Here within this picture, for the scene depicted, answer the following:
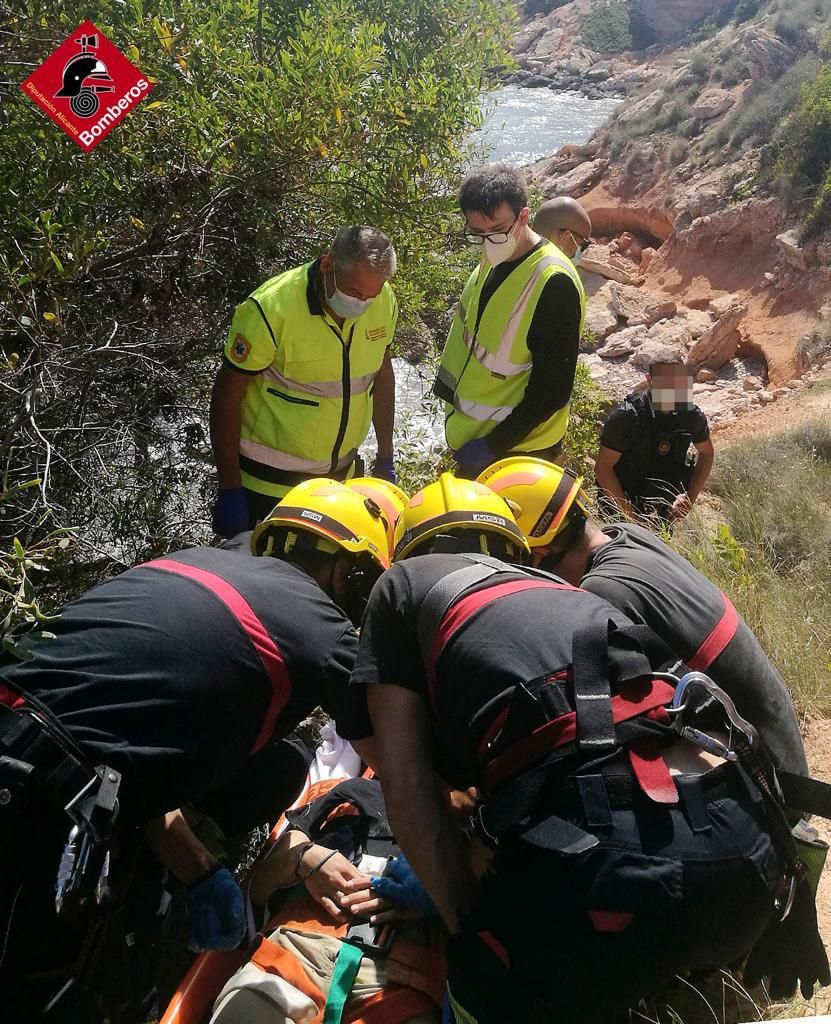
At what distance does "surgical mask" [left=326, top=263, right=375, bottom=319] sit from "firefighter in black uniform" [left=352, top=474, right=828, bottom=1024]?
1.69 metres

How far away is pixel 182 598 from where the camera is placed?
1799 mm

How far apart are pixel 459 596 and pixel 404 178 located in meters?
2.95

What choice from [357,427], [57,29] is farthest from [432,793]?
[57,29]

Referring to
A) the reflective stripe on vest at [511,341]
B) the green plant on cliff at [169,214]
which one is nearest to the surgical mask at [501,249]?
the reflective stripe on vest at [511,341]

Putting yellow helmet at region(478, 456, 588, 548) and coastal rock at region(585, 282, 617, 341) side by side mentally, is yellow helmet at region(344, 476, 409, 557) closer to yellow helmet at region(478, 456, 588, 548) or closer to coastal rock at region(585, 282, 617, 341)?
yellow helmet at region(478, 456, 588, 548)

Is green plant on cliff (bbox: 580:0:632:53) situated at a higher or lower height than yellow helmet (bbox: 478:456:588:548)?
higher

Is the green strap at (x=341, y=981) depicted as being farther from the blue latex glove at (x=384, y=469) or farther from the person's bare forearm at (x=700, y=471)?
the person's bare forearm at (x=700, y=471)

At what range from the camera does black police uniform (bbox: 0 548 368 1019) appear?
164cm

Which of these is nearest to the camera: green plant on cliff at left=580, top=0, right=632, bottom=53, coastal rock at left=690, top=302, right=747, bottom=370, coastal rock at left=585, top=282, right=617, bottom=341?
coastal rock at left=690, top=302, right=747, bottom=370

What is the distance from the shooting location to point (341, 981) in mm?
1759

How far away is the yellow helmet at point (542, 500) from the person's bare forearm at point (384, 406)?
1.27m

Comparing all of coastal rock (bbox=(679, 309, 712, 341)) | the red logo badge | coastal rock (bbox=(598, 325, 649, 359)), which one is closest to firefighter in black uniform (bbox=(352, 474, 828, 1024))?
the red logo badge

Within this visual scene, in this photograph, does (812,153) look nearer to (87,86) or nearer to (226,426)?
(87,86)

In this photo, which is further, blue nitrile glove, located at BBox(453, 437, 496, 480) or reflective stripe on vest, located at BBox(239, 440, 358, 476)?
blue nitrile glove, located at BBox(453, 437, 496, 480)
